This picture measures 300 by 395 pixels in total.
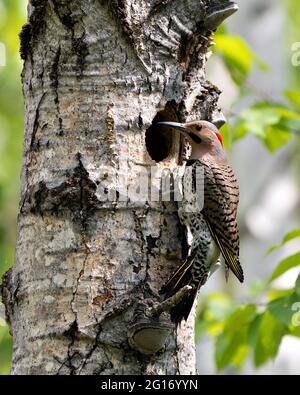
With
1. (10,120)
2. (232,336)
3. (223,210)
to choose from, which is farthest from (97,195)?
(10,120)

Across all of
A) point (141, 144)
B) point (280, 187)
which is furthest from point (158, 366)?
point (280, 187)

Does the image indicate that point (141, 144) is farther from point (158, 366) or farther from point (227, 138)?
point (227, 138)

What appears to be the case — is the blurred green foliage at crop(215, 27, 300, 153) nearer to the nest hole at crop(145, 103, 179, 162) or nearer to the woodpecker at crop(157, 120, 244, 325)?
the woodpecker at crop(157, 120, 244, 325)

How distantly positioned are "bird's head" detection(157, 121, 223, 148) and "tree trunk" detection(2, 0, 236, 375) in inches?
3.4

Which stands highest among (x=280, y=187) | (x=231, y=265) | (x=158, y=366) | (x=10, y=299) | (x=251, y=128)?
(x=280, y=187)

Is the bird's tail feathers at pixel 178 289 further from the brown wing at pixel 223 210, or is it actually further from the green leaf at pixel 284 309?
the green leaf at pixel 284 309

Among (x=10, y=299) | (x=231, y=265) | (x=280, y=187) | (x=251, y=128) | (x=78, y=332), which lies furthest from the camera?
(x=280, y=187)

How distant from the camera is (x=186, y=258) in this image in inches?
158

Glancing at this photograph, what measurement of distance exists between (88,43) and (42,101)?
34 cm

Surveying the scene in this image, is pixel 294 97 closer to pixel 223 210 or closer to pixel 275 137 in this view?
pixel 275 137

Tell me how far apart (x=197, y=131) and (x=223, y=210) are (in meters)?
0.46

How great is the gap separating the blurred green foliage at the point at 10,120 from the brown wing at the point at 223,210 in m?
4.01

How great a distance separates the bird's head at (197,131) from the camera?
168 inches

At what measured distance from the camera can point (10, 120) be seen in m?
16.0
